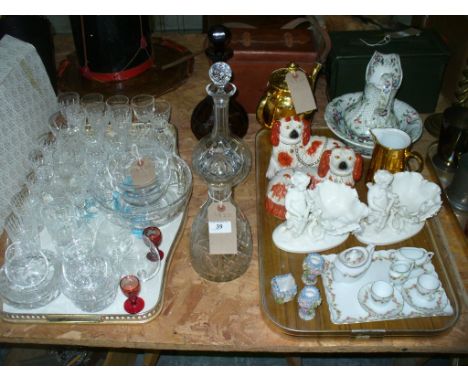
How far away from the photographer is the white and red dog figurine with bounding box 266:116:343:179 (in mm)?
1300

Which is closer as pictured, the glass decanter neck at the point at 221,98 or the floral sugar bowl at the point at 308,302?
the floral sugar bowl at the point at 308,302

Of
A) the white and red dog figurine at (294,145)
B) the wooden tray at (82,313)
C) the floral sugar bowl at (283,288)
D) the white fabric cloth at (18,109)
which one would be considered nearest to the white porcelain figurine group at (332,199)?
the white and red dog figurine at (294,145)

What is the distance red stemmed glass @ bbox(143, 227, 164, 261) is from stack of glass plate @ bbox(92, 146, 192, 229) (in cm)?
2

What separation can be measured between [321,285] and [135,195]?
0.49 meters

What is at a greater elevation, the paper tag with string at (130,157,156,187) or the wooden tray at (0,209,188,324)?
the paper tag with string at (130,157,156,187)

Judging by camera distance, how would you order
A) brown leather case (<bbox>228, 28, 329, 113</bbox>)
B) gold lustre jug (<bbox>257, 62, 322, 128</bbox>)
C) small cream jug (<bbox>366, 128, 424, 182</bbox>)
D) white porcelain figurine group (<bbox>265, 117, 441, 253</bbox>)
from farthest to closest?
1. brown leather case (<bbox>228, 28, 329, 113</bbox>)
2. gold lustre jug (<bbox>257, 62, 322, 128</bbox>)
3. small cream jug (<bbox>366, 128, 424, 182</bbox>)
4. white porcelain figurine group (<bbox>265, 117, 441, 253</bbox>)

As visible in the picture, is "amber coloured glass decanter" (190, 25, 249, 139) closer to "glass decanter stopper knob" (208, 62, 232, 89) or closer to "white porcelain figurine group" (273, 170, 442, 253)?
"glass decanter stopper knob" (208, 62, 232, 89)

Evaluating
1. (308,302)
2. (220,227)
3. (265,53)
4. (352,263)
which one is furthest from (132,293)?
(265,53)

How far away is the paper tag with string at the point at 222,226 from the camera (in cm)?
108

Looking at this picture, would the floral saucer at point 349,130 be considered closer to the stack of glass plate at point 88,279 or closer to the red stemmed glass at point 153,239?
the red stemmed glass at point 153,239

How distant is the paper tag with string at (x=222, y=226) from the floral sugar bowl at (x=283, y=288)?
4.7 inches

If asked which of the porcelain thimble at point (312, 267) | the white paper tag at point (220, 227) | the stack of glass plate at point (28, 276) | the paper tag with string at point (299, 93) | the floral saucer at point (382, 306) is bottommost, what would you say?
the stack of glass plate at point (28, 276)

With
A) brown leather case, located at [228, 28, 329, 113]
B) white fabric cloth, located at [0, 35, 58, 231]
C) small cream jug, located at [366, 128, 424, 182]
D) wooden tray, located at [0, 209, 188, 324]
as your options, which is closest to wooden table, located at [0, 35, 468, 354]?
wooden tray, located at [0, 209, 188, 324]

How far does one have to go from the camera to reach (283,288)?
3.59ft
